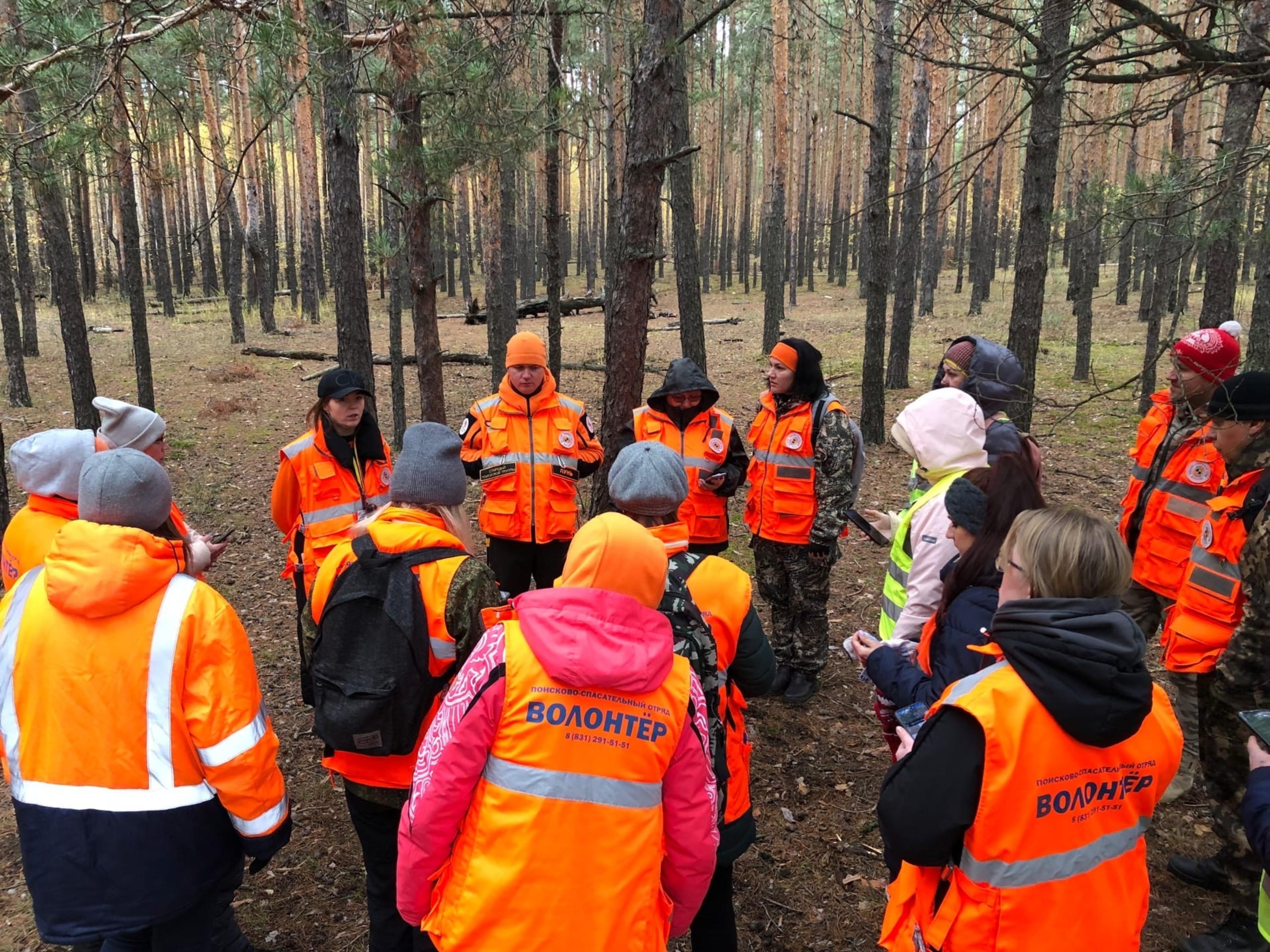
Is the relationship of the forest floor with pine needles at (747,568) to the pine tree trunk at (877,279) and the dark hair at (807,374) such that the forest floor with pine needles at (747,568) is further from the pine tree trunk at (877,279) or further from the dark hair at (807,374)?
the dark hair at (807,374)

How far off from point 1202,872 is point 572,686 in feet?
10.7

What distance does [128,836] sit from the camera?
79.7 inches

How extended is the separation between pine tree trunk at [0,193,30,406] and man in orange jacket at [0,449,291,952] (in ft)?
37.9

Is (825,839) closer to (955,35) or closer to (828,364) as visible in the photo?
(955,35)

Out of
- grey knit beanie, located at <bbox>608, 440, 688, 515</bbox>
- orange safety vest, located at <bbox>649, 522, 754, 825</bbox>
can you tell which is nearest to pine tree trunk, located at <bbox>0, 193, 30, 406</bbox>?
grey knit beanie, located at <bbox>608, 440, 688, 515</bbox>

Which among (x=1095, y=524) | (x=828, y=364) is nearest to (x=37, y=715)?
(x=1095, y=524)

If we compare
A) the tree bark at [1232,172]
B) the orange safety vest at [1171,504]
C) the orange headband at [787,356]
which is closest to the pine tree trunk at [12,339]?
the orange headband at [787,356]

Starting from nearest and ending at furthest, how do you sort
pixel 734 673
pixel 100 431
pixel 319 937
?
pixel 734 673 < pixel 319 937 < pixel 100 431

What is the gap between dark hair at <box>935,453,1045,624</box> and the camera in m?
2.20

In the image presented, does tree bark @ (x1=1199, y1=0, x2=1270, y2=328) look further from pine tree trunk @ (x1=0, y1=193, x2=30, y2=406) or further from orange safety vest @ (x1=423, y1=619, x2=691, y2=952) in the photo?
pine tree trunk @ (x1=0, y1=193, x2=30, y2=406)

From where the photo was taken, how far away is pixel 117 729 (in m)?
2.02

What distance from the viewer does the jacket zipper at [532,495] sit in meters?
4.51

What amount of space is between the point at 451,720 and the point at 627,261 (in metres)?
3.34

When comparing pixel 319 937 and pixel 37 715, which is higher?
pixel 37 715
